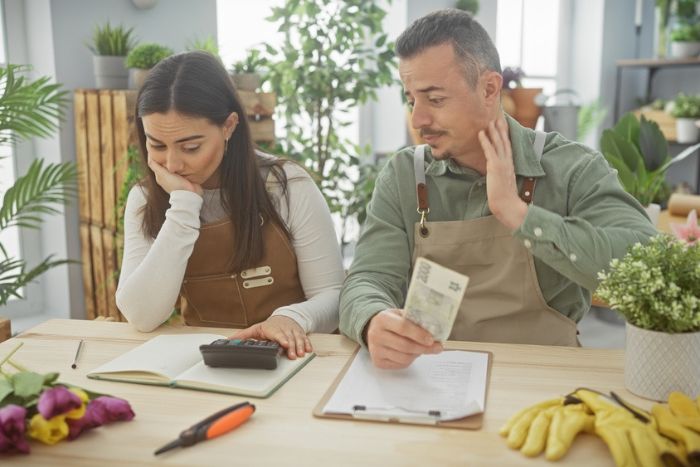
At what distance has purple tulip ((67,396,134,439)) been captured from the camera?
986 mm

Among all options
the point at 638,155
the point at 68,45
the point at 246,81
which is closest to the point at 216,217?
the point at 246,81

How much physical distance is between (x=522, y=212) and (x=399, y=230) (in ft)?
1.08

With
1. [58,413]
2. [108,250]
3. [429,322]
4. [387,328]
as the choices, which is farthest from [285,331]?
[108,250]

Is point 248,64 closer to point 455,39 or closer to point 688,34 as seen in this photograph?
point 455,39

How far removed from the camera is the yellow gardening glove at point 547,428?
3.04 ft

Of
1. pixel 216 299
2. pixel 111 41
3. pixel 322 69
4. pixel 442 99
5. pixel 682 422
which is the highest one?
pixel 111 41

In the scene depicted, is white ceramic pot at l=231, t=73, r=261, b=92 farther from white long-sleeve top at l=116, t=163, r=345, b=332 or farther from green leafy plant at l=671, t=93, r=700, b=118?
green leafy plant at l=671, t=93, r=700, b=118

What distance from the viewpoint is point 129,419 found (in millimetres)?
1041

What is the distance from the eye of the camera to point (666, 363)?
3.56 ft

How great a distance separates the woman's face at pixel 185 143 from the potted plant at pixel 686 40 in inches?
193

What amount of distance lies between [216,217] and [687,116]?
15.1 feet

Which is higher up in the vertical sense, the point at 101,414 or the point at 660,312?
the point at 660,312

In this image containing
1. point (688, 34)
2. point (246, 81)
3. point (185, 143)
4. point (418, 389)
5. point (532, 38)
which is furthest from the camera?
point (532, 38)

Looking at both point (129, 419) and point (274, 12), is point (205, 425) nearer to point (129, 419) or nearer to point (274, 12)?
point (129, 419)
